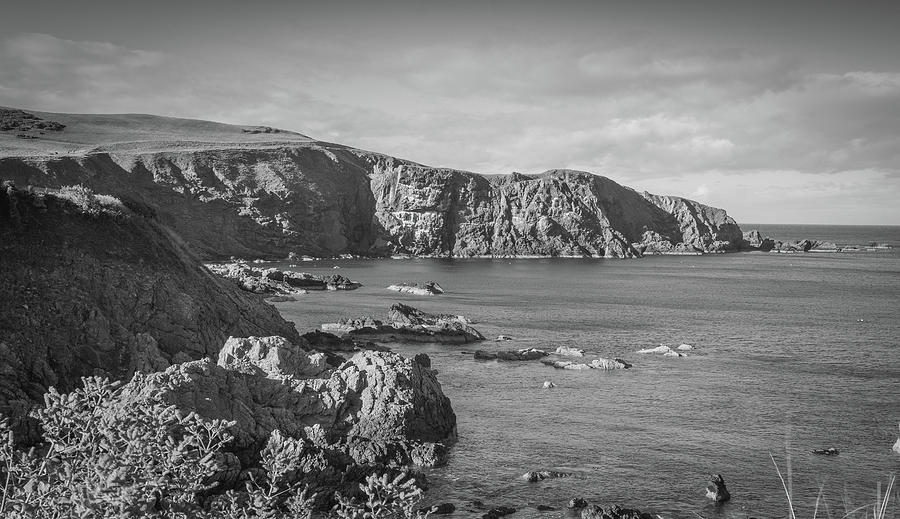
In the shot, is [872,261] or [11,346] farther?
[872,261]

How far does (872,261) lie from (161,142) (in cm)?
19810

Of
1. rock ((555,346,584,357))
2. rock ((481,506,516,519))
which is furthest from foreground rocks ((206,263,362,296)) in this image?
rock ((481,506,516,519))

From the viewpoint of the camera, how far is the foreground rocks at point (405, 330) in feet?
242

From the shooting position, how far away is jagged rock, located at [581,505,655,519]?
95.8 feet

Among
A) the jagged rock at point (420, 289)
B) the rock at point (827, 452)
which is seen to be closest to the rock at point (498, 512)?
the rock at point (827, 452)

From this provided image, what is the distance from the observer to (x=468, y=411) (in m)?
46.7

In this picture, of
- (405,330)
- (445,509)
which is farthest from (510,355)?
(445,509)

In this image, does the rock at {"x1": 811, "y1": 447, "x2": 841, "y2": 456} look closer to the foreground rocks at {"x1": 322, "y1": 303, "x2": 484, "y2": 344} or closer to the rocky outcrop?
the rocky outcrop

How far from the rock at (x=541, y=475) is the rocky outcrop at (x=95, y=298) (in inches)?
805

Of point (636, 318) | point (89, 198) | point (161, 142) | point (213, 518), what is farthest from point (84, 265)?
point (161, 142)

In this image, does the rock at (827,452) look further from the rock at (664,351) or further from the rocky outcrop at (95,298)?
the rocky outcrop at (95,298)

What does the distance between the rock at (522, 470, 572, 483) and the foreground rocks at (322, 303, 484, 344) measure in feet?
125

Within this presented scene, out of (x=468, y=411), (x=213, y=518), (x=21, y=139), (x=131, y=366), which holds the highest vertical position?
(x=21, y=139)

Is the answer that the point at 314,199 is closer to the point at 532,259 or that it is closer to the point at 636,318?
the point at 532,259
